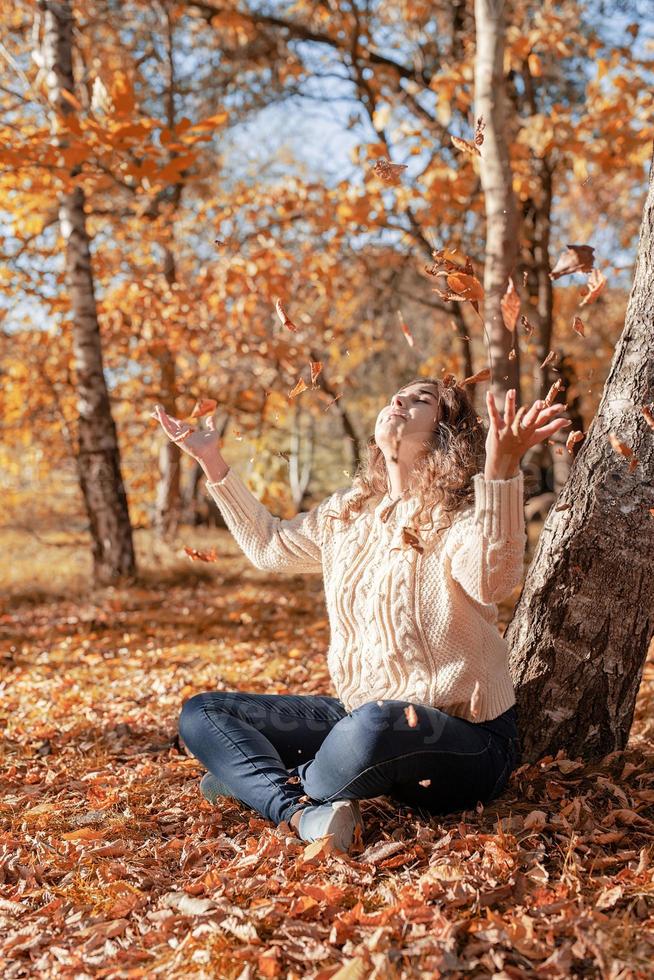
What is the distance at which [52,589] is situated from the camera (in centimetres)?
686

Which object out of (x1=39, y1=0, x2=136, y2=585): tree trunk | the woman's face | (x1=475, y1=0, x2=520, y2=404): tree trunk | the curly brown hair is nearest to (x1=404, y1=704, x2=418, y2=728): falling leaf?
the curly brown hair

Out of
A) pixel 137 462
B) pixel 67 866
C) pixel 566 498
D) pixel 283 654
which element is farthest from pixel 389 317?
pixel 67 866

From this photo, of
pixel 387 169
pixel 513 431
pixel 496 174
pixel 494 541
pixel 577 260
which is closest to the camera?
pixel 513 431

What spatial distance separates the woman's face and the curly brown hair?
0.02 metres

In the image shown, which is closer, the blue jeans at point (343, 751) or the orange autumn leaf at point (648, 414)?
the blue jeans at point (343, 751)

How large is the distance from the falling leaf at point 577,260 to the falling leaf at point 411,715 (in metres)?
1.22

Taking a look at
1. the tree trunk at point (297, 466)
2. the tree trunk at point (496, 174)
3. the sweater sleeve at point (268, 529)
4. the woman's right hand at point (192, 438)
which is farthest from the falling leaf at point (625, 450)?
the tree trunk at point (297, 466)

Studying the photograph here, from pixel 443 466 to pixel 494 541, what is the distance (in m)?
0.43

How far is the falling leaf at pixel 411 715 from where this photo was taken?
227 cm

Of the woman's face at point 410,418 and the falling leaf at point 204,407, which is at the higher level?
the falling leaf at point 204,407

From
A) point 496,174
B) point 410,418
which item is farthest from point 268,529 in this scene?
point 496,174

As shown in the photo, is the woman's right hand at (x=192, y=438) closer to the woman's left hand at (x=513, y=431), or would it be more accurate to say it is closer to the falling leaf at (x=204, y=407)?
the falling leaf at (x=204, y=407)

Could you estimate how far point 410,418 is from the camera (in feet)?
8.45

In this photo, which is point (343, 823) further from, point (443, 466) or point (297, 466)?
point (297, 466)
